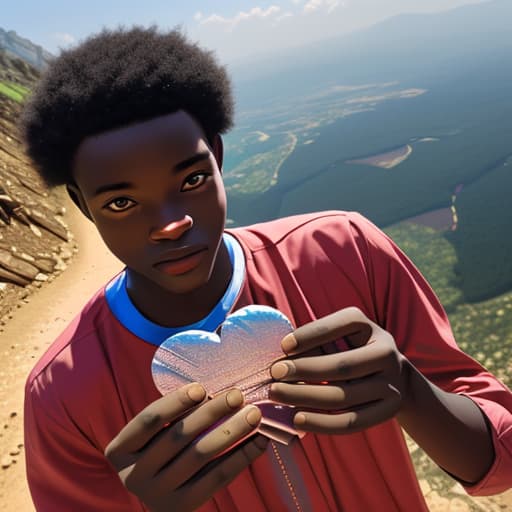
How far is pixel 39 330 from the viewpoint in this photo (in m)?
7.30

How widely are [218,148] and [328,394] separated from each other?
83cm

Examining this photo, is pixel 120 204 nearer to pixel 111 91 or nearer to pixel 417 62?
pixel 111 91

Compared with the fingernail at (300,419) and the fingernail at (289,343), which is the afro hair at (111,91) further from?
the fingernail at (300,419)

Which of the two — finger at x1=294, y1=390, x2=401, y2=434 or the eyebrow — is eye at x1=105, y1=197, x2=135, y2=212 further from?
finger at x1=294, y1=390, x2=401, y2=434

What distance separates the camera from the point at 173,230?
0.99 meters

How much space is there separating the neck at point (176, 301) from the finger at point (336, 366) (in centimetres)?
37

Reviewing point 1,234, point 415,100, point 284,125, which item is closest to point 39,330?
point 1,234

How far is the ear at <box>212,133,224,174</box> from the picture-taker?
1.29 m

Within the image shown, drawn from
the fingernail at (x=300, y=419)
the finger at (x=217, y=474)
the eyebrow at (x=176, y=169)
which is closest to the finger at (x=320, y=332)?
the fingernail at (x=300, y=419)

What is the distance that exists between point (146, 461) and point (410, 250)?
1129 inches

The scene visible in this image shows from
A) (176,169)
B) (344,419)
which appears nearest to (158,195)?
(176,169)

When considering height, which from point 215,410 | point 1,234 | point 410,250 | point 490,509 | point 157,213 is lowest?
point 410,250

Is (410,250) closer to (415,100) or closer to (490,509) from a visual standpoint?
(490,509)

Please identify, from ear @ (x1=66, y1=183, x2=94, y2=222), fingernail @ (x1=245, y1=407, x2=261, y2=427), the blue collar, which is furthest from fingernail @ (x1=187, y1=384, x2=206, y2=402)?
ear @ (x1=66, y1=183, x2=94, y2=222)
